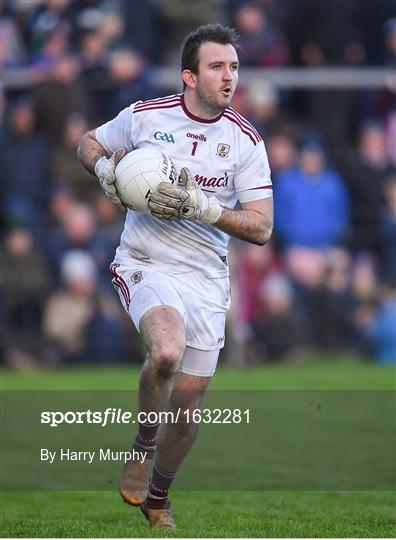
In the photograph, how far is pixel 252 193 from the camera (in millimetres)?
7738

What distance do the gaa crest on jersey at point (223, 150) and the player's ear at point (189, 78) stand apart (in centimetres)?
38

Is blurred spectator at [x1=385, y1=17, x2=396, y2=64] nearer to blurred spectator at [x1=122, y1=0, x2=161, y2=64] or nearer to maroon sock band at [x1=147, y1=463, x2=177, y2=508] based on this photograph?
blurred spectator at [x1=122, y1=0, x2=161, y2=64]

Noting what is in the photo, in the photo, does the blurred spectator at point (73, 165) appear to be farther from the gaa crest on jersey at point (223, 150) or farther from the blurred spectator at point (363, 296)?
the gaa crest on jersey at point (223, 150)

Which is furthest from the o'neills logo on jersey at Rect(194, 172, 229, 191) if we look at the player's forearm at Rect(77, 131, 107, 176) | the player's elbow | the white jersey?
the player's forearm at Rect(77, 131, 107, 176)

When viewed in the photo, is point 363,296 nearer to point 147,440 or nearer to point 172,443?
point 172,443

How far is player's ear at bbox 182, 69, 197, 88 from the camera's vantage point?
7.72 m

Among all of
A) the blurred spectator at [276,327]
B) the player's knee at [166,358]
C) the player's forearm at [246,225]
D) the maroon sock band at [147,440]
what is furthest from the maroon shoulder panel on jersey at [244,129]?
the blurred spectator at [276,327]

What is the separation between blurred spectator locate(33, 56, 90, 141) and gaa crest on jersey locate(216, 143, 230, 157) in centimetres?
930

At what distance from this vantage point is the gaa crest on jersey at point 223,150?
7.73 meters

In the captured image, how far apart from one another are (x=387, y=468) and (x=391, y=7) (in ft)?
32.6

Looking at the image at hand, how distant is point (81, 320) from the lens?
628 inches

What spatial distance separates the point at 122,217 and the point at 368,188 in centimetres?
329

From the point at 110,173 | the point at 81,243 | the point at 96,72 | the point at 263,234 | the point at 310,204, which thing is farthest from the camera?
the point at 96,72

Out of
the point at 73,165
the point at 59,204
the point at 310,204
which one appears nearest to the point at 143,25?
the point at 73,165
